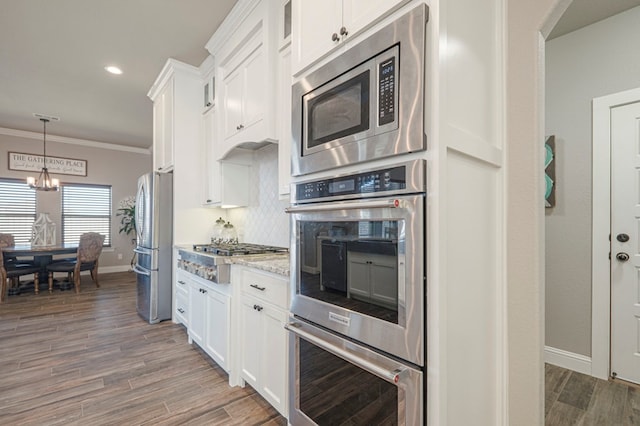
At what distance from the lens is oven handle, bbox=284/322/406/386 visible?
1.05 metres

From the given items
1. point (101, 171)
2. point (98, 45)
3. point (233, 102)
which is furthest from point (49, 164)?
point (233, 102)

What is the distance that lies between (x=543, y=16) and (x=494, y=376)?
153 cm

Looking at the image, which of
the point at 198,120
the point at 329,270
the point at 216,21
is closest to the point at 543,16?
the point at 329,270

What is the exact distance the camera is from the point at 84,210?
21.8 feet

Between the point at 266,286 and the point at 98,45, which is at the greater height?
the point at 98,45

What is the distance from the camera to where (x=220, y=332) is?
2.38 meters

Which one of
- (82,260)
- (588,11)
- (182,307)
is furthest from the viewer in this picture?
(82,260)

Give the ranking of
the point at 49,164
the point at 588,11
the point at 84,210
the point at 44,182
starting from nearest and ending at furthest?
the point at 588,11 → the point at 44,182 → the point at 49,164 → the point at 84,210

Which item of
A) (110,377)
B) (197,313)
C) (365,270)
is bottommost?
(110,377)

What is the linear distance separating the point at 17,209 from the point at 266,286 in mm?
6788

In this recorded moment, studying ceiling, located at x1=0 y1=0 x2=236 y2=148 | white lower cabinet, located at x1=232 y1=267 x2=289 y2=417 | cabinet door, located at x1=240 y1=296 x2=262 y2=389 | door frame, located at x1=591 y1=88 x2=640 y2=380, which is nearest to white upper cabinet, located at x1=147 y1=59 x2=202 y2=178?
ceiling, located at x1=0 y1=0 x2=236 y2=148

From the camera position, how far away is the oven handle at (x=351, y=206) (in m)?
1.06

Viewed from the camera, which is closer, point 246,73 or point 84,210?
point 246,73

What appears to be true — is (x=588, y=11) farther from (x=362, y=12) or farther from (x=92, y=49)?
(x=92, y=49)
